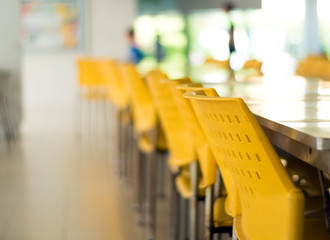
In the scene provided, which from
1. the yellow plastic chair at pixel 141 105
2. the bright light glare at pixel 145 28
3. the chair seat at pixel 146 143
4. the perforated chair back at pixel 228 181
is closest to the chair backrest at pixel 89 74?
the yellow plastic chair at pixel 141 105

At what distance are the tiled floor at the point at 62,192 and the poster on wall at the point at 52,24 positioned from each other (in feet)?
14.6

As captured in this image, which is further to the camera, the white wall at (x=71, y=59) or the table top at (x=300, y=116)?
the white wall at (x=71, y=59)

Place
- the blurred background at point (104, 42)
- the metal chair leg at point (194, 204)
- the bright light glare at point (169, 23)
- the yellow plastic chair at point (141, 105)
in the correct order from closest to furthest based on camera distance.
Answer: the metal chair leg at point (194, 204) → the yellow plastic chair at point (141, 105) → the blurred background at point (104, 42) → the bright light glare at point (169, 23)

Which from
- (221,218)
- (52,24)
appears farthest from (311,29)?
(221,218)

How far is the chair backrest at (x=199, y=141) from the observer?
2248 millimetres

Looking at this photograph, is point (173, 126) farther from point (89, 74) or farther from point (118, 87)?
point (89, 74)

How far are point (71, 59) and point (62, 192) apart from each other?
7.32m

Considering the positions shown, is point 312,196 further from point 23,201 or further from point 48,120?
point 48,120

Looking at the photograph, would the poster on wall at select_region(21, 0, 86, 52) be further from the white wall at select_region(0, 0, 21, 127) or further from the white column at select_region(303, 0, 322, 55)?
the white column at select_region(303, 0, 322, 55)

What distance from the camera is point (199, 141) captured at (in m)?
2.33

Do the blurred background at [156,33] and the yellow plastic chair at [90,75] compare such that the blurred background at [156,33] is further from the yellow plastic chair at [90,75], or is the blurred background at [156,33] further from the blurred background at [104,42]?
the yellow plastic chair at [90,75]

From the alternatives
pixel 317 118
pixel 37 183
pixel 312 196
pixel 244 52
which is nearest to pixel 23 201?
pixel 37 183

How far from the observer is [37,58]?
11578mm

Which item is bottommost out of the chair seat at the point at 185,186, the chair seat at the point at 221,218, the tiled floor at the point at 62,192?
the tiled floor at the point at 62,192
